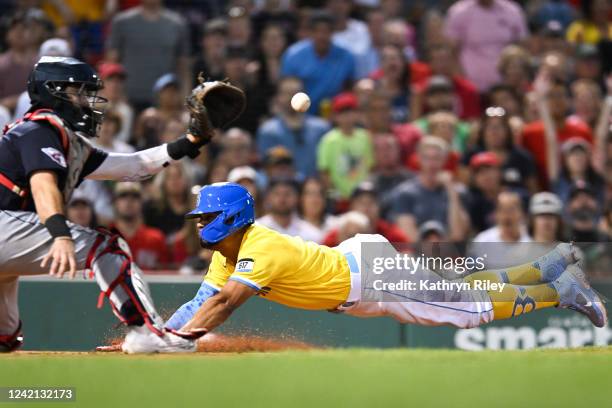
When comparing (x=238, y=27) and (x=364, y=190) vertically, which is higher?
(x=238, y=27)

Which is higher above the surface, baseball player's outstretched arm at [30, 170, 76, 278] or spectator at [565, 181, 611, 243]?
spectator at [565, 181, 611, 243]

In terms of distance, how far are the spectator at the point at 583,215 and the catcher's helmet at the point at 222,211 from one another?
5.11 meters

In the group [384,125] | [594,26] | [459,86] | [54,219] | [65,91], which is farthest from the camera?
[594,26]

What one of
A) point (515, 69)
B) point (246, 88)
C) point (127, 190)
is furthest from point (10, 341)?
point (515, 69)

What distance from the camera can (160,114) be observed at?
12570 millimetres

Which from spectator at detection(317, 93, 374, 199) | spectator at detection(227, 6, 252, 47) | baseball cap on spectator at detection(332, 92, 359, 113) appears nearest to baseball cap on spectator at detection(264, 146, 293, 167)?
spectator at detection(317, 93, 374, 199)

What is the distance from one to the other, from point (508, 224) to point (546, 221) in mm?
360

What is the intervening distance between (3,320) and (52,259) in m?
1.01

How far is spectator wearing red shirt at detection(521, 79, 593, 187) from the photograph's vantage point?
1276cm

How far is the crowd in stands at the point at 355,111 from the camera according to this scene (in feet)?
37.2

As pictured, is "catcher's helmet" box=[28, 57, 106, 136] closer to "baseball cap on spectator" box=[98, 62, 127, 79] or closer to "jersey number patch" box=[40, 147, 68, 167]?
"jersey number patch" box=[40, 147, 68, 167]

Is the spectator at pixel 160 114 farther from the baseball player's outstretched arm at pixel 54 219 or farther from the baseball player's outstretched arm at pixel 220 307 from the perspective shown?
the baseball player's outstretched arm at pixel 54 219

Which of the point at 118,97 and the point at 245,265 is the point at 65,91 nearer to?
the point at 245,265

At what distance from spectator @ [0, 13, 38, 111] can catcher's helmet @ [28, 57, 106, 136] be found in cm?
560
